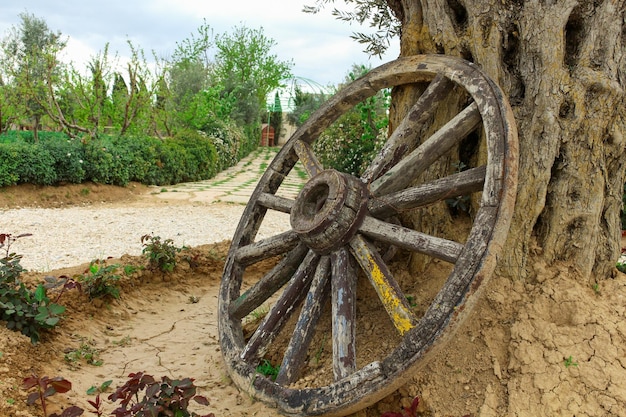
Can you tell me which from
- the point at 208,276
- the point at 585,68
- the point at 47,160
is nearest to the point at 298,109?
the point at 47,160

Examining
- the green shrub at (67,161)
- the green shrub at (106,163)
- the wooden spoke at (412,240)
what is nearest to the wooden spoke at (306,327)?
the wooden spoke at (412,240)

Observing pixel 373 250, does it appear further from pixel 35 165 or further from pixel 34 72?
pixel 34 72

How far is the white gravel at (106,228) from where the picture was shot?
543 cm

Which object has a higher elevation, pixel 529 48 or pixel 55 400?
pixel 529 48

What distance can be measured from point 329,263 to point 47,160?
8232 millimetres

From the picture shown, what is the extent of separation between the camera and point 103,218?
751 cm

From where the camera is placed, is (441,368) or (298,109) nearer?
(441,368)

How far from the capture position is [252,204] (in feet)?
Answer: 10.5

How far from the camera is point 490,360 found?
222 centimetres

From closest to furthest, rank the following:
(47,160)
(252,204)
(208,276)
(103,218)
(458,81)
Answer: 1. (458,81)
2. (252,204)
3. (208,276)
4. (103,218)
5. (47,160)

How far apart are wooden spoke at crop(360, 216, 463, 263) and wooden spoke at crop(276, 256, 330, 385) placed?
10.8 inches

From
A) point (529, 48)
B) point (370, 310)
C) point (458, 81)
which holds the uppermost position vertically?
point (529, 48)

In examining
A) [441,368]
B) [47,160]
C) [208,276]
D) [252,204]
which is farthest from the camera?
[47,160]

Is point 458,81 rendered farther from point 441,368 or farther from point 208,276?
point 208,276
